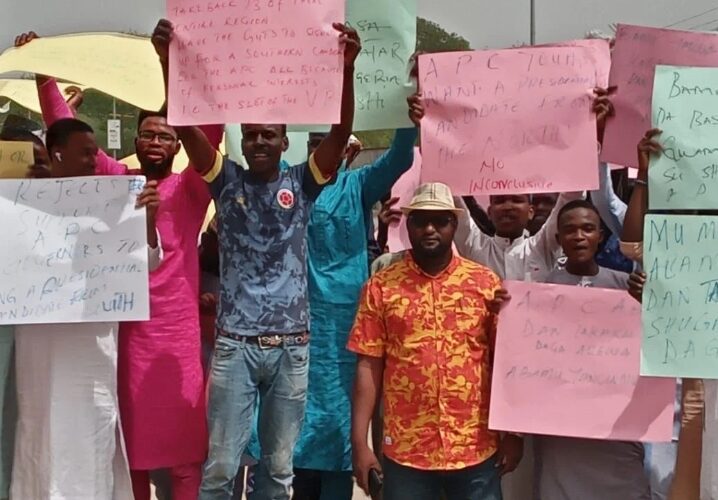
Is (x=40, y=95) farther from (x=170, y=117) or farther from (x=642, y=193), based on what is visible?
(x=642, y=193)

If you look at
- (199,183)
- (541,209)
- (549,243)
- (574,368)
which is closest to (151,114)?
(199,183)

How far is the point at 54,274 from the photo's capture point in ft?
11.6

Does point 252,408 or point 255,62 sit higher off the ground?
point 255,62

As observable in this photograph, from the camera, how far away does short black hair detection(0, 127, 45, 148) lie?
448cm

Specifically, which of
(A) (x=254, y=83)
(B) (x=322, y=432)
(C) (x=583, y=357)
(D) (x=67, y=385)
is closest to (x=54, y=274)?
(D) (x=67, y=385)

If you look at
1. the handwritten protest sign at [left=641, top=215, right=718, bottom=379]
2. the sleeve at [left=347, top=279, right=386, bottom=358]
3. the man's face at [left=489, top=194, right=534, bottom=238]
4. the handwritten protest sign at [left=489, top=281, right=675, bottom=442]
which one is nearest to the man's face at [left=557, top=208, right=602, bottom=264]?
the handwritten protest sign at [left=489, top=281, right=675, bottom=442]

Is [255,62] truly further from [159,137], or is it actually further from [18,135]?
[18,135]

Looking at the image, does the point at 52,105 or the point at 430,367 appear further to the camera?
the point at 52,105

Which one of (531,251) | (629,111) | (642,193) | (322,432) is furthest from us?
(322,432)

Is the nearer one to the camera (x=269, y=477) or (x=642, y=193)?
(x=642, y=193)

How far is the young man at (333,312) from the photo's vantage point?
13.8 feet

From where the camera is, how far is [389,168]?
13.8ft

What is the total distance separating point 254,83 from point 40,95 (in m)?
1.43

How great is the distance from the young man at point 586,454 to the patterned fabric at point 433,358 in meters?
0.39
